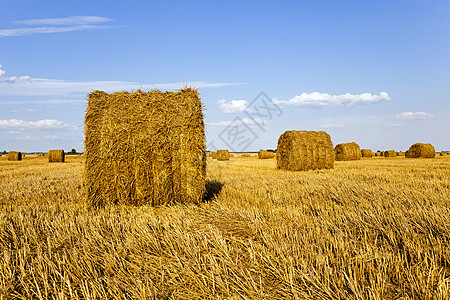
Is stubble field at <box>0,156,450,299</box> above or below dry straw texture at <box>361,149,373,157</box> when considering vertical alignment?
below

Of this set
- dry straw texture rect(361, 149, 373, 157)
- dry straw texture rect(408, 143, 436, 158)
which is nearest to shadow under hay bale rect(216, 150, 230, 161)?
dry straw texture rect(361, 149, 373, 157)

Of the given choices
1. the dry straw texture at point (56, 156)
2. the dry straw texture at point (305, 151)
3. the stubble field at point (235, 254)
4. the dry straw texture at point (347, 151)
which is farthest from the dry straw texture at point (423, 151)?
the dry straw texture at point (56, 156)

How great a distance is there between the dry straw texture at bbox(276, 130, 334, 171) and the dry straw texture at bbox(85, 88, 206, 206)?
7350 mm

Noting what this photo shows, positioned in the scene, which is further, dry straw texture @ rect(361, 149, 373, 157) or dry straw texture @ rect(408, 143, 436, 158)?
dry straw texture @ rect(361, 149, 373, 157)

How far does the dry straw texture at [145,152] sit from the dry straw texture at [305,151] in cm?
735

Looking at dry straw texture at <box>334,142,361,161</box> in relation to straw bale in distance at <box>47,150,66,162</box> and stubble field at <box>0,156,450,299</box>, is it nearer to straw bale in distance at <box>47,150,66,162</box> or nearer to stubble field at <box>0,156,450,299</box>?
stubble field at <box>0,156,450,299</box>

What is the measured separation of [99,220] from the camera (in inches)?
159

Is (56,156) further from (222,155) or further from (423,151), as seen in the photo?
(423,151)

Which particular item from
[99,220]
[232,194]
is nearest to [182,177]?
[232,194]

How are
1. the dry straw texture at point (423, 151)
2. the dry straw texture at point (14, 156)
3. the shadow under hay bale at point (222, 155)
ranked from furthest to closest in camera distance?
the dry straw texture at point (14, 156) < the shadow under hay bale at point (222, 155) < the dry straw texture at point (423, 151)

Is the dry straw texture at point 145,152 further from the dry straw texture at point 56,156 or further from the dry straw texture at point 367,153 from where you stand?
the dry straw texture at point 367,153

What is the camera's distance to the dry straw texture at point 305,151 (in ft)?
39.1

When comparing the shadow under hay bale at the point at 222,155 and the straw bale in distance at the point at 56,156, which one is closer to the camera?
the straw bale in distance at the point at 56,156

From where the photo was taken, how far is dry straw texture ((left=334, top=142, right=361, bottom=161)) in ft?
70.0
